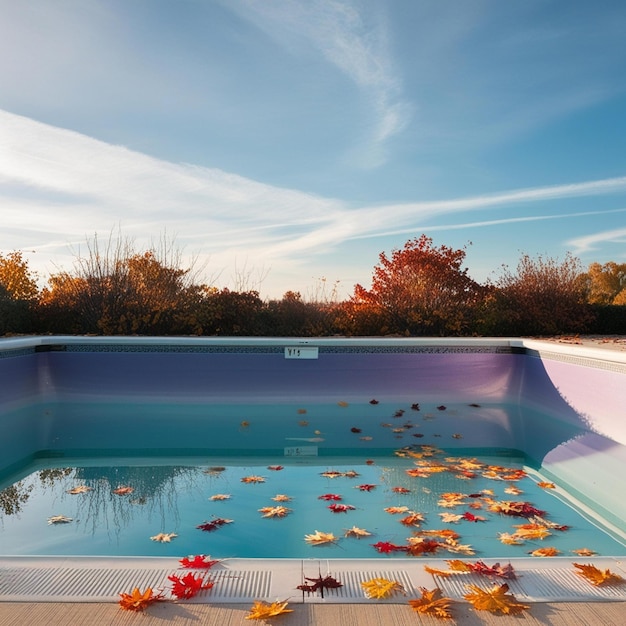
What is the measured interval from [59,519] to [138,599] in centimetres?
180

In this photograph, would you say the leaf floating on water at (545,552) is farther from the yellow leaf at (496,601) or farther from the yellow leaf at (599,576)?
the yellow leaf at (496,601)

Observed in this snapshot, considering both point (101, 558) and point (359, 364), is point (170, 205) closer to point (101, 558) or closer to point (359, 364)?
point (359, 364)

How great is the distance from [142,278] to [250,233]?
1921 millimetres

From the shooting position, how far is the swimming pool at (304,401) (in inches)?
194

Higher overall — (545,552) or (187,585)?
(187,585)

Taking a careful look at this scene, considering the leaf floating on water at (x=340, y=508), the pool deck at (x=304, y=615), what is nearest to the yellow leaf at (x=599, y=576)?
the pool deck at (x=304, y=615)

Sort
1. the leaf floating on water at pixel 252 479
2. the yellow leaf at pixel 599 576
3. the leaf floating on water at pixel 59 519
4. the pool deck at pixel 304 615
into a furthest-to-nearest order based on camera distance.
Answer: the leaf floating on water at pixel 252 479 → the leaf floating on water at pixel 59 519 → the yellow leaf at pixel 599 576 → the pool deck at pixel 304 615

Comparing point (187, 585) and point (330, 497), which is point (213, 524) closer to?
point (330, 497)

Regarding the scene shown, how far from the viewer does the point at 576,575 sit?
1949 mm

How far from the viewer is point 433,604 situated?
68.4 inches

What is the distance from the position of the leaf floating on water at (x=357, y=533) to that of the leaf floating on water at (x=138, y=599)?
1415mm

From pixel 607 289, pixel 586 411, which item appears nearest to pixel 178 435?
pixel 586 411

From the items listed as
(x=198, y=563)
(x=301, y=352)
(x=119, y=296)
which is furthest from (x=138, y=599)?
(x=119, y=296)

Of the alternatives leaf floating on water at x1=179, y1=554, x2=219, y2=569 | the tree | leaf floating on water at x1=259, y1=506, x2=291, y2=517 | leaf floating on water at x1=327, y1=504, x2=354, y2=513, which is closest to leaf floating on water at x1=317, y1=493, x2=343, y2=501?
leaf floating on water at x1=327, y1=504, x2=354, y2=513
